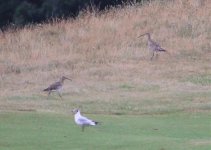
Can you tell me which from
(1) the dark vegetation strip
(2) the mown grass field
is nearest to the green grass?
(2) the mown grass field

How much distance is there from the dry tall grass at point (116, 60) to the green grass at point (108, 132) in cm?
256

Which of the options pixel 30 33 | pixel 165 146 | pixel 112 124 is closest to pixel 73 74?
pixel 30 33

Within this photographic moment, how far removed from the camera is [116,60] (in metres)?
25.9

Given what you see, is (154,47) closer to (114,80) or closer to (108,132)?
(114,80)

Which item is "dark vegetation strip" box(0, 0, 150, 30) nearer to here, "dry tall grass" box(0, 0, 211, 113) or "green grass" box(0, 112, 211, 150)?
"dry tall grass" box(0, 0, 211, 113)

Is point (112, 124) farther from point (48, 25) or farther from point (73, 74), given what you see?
point (48, 25)

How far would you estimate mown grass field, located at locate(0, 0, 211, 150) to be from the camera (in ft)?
42.1

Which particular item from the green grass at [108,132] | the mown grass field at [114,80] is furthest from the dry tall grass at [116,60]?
the green grass at [108,132]

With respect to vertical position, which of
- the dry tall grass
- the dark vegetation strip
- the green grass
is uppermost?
the dark vegetation strip

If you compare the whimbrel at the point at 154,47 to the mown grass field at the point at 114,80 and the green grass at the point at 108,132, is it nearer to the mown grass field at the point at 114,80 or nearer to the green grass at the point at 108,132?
the mown grass field at the point at 114,80

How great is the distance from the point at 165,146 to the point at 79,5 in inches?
1026

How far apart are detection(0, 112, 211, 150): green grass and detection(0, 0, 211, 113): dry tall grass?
8.41 feet

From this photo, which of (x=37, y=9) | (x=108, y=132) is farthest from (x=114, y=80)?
(x=37, y=9)

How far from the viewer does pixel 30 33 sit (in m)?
29.8
